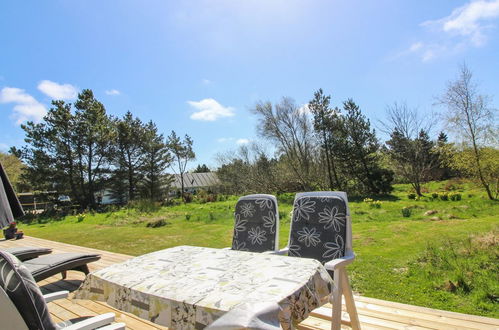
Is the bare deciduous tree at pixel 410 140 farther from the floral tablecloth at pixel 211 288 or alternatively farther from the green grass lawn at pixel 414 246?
the floral tablecloth at pixel 211 288

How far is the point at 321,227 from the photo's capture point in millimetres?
2346

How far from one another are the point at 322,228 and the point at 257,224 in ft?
2.22

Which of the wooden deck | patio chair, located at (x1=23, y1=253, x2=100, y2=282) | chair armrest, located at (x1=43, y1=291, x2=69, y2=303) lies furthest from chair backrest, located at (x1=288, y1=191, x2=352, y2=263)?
patio chair, located at (x1=23, y1=253, x2=100, y2=282)

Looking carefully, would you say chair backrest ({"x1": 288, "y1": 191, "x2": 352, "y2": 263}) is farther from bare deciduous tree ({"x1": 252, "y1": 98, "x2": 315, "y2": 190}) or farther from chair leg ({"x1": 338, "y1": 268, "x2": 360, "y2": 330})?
bare deciduous tree ({"x1": 252, "y1": 98, "x2": 315, "y2": 190})

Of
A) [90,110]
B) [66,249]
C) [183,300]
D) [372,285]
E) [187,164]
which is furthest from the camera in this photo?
[187,164]

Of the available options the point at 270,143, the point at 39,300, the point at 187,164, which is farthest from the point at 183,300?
the point at 187,164

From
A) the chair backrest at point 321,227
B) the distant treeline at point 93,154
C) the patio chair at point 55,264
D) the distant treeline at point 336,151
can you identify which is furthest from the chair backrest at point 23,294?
the distant treeline at point 93,154

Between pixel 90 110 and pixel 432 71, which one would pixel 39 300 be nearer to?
pixel 432 71

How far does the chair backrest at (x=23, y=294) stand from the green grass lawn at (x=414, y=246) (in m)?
2.95

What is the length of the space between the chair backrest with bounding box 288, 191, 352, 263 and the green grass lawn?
1.24 metres

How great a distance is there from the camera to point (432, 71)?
7.45 meters

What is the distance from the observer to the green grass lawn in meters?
2.96

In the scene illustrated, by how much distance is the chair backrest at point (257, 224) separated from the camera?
2.66m

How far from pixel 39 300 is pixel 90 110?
19.2 metres
